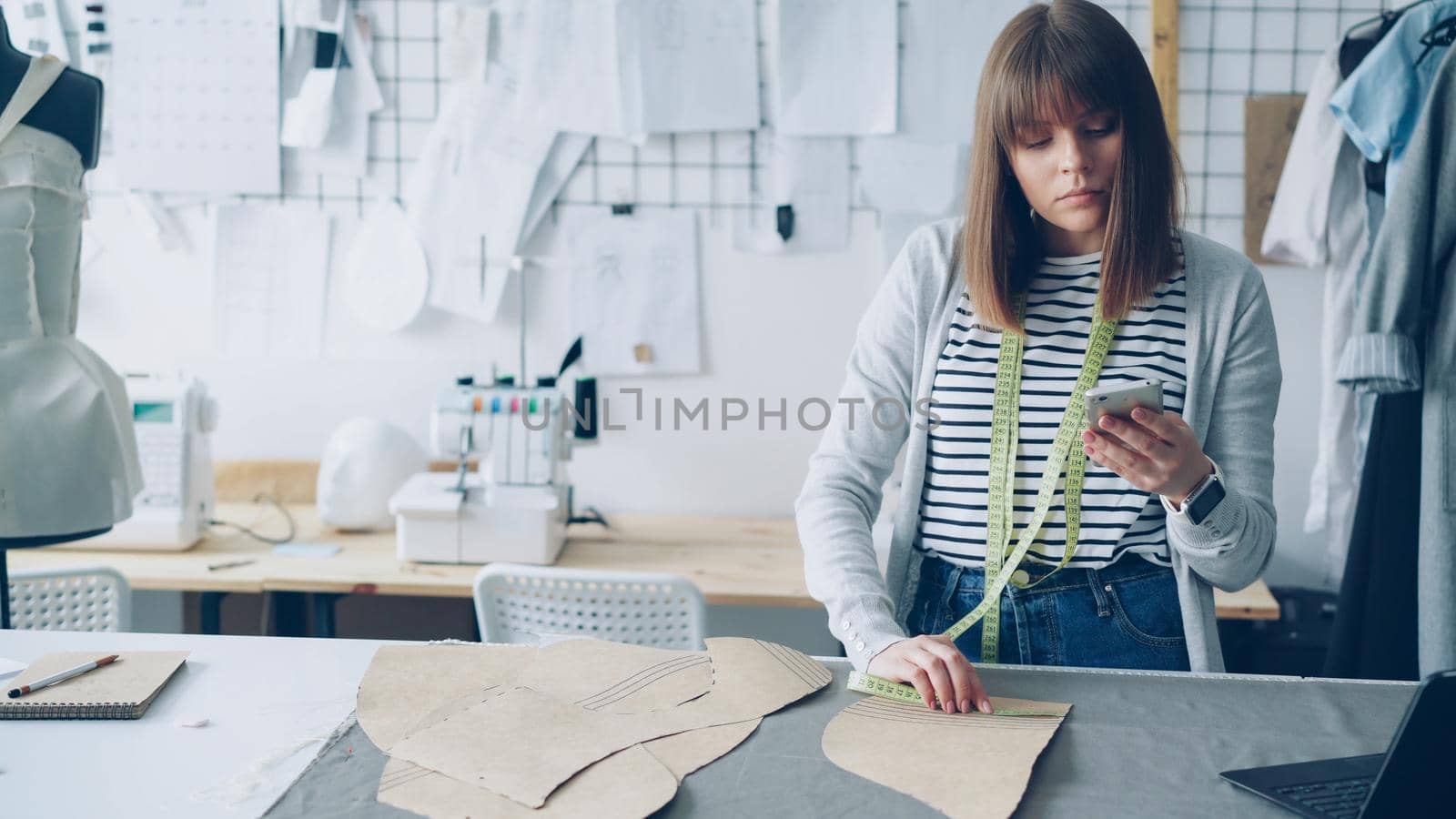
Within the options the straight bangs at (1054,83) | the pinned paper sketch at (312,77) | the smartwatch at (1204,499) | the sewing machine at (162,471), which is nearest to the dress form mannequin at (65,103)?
the sewing machine at (162,471)

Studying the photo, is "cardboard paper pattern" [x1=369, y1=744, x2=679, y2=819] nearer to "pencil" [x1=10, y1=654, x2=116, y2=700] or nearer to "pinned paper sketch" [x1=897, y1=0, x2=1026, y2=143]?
"pencil" [x1=10, y1=654, x2=116, y2=700]

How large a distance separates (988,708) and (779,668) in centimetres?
22

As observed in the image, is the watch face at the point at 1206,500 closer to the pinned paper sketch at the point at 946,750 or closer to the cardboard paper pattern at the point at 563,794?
the pinned paper sketch at the point at 946,750

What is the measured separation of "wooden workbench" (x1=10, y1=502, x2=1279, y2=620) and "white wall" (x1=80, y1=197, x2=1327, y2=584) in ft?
0.44

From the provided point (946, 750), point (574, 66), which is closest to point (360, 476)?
A: point (574, 66)

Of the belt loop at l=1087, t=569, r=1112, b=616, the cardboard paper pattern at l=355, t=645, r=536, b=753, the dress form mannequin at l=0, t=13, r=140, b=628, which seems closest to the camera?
the cardboard paper pattern at l=355, t=645, r=536, b=753

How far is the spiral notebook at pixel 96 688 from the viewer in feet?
3.77

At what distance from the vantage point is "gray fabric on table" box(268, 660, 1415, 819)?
3.17 feet

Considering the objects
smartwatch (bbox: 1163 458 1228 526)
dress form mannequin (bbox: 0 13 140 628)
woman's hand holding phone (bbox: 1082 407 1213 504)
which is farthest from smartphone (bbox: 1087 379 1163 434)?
dress form mannequin (bbox: 0 13 140 628)

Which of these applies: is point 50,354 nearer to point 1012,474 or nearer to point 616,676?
point 616,676

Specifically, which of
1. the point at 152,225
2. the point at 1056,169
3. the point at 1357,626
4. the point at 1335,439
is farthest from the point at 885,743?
the point at 152,225

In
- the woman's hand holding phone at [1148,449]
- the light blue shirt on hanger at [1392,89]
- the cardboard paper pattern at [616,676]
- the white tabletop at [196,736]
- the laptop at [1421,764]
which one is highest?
the light blue shirt on hanger at [1392,89]

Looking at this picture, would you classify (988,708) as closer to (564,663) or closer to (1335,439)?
(564,663)

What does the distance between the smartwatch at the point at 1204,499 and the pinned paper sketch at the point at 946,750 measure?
0.83 feet
